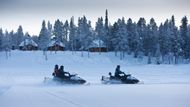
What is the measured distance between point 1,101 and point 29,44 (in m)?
118

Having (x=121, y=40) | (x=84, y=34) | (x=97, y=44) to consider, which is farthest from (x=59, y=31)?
(x=121, y=40)

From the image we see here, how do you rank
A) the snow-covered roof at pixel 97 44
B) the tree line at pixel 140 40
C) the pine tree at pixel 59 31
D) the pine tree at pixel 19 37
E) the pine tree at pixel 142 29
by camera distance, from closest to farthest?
the tree line at pixel 140 40 < the pine tree at pixel 142 29 < the snow-covered roof at pixel 97 44 < the pine tree at pixel 59 31 < the pine tree at pixel 19 37

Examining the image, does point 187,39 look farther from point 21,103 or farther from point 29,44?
point 21,103

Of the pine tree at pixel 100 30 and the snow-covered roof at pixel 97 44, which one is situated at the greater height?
the pine tree at pixel 100 30

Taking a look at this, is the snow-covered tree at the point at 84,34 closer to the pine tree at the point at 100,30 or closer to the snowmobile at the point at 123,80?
the pine tree at the point at 100,30

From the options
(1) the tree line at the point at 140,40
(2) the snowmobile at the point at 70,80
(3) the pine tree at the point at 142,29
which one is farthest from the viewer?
(3) the pine tree at the point at 142,29

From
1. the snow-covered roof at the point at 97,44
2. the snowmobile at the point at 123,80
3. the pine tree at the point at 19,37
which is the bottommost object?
the snowmobile at the point at 123,80

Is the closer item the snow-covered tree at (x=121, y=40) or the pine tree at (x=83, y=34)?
the snow-covered tree at (x=121, y=40)

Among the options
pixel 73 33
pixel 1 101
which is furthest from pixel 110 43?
pixel 1 101

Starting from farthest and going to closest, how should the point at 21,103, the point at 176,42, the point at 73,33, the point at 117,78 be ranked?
the point at 73,33
the point at 176,42
the point at 117,78
the point at 21,103

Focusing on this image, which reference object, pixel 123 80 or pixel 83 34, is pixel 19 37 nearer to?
pixel 83 34

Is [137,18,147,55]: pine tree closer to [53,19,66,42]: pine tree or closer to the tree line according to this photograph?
the tree line

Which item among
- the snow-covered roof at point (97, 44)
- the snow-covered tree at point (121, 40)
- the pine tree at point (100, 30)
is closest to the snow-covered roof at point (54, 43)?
the snow-covered roof at point (97, 44)

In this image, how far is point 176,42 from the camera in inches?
4023
